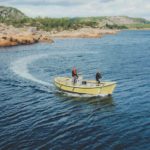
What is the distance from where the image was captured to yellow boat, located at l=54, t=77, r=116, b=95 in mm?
44812

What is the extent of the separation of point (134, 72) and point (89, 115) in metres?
29.7

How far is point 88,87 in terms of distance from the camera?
45125mm

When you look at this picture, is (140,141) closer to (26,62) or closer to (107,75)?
(107,75)

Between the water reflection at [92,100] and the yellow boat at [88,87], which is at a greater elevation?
the yellow boat at [88,87]

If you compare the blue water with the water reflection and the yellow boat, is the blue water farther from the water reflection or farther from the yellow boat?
the yellow boat

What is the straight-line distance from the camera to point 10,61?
84.6 metres

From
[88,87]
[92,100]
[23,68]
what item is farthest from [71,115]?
[23,68]

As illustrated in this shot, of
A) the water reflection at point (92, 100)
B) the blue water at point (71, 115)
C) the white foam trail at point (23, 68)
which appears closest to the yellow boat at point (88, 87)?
the water reflection at point (92, 100)

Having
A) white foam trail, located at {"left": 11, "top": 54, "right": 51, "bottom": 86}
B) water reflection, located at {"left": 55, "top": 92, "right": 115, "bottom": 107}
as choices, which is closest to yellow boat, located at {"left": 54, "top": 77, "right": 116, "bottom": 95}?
water reflection, located at {"left": 55, "top": 92, "right": 115, "bottom": 107}

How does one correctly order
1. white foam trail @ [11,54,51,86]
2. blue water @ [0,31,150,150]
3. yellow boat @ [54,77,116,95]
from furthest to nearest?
white foam trail @ [11,54,51,86], yellow boat @ [54,77,116,95], blue water @ [0,31,150,150]

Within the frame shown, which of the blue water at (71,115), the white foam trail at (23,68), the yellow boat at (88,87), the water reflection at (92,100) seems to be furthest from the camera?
the white foam trail at (23,68)

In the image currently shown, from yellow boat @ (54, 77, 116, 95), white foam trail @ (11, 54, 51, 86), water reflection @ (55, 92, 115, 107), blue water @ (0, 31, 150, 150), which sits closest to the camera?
blue water @ (0, 31, 150, 150)

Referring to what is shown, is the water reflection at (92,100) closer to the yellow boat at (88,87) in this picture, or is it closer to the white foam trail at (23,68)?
the yellow boat at (88,87)

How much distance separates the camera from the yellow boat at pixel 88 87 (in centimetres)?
4481
